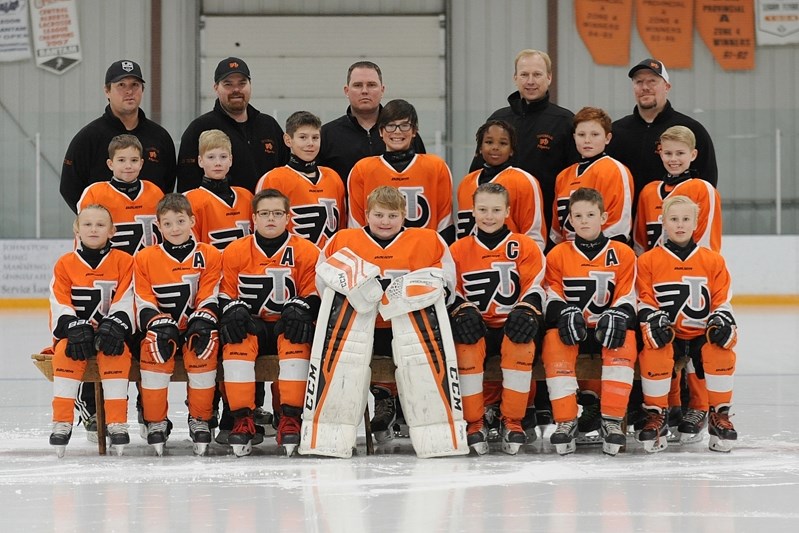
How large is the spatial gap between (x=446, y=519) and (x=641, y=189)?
2089 millimetres

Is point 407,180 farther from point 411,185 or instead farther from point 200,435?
point 200,435

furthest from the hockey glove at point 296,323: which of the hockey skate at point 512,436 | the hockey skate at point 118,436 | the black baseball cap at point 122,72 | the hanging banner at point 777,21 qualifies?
the hanging banner at point 777,21

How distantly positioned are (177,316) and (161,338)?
0.19m

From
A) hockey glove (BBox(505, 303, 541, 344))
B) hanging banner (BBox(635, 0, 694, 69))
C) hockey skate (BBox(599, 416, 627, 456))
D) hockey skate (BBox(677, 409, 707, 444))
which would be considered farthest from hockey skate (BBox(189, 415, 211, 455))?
hanging banner (BBox(635, 0, 694, 69))

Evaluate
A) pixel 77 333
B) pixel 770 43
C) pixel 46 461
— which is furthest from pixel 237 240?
pixel 770 43

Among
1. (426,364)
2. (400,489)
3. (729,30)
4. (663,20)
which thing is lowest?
(400,489)

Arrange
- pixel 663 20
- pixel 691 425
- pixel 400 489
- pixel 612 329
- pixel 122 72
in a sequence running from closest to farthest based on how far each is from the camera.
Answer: pixel 400 489
pixel 612 329
pixel 691 425
pixel 122 72
pixel 663 20

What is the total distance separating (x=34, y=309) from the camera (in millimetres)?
10070

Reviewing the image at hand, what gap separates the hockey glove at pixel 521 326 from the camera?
12.5ft

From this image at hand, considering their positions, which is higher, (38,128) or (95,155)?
(38,128)

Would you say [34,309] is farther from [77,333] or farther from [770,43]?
[770,43]

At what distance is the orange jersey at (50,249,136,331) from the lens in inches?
157

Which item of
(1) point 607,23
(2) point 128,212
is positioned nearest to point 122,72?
(2) point 128,212

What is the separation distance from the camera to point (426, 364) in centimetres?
383
